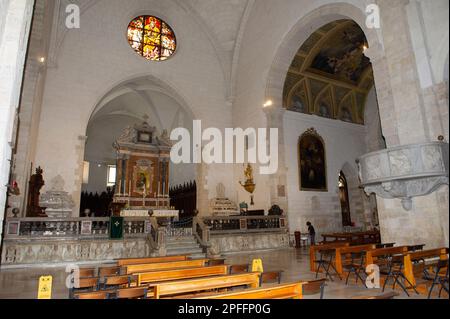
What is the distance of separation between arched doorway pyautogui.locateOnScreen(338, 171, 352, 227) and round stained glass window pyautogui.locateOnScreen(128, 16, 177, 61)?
1189 centimetres

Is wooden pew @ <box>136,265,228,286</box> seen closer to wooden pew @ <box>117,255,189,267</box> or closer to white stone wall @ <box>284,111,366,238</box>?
wooden pew @ <box>117,255,189,267</box>

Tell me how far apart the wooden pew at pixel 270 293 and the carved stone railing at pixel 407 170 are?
3633 millimetres

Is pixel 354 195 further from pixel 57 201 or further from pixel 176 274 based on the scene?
pixel 176 274

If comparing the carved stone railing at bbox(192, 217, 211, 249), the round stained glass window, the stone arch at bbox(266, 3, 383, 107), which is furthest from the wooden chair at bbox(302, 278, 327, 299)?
the round stained glass window

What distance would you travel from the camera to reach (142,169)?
1705 centimetres

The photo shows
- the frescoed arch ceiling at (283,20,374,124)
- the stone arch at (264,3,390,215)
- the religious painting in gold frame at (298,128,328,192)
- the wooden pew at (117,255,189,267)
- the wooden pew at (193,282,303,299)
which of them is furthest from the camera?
the religious painting in gold frame at (298,128,328,192)

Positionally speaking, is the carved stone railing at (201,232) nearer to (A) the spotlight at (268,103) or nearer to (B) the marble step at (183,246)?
(B) the marble step at (183,246)

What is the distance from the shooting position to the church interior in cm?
562

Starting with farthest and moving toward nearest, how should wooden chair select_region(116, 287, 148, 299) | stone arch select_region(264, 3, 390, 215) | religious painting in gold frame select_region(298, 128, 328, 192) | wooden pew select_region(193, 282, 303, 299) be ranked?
religious painting in gold frame select_region(298, 128, 328, 192), stone arch select_region(264, 3, 390, 215), wooden chair select_region(116, 287, 148, 299), wooden pew select_region(193, 282, 303, 299)

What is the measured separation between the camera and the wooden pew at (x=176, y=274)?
4.07 meters

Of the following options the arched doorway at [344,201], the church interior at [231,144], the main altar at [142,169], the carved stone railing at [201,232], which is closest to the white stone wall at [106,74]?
the church interior at [231,144]

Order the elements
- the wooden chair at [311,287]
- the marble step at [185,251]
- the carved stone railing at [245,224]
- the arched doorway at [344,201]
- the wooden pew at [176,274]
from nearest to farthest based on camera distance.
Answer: the wooden chair at [311,287]
the wooden pew at [176,274]
the marble step at [185,251]
the carved stone railing at [245,224]
the arched doorway at [344,201]

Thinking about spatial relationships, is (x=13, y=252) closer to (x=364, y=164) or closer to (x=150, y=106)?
(x=364, y=164)

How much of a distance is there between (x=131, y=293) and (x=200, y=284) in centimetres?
79
